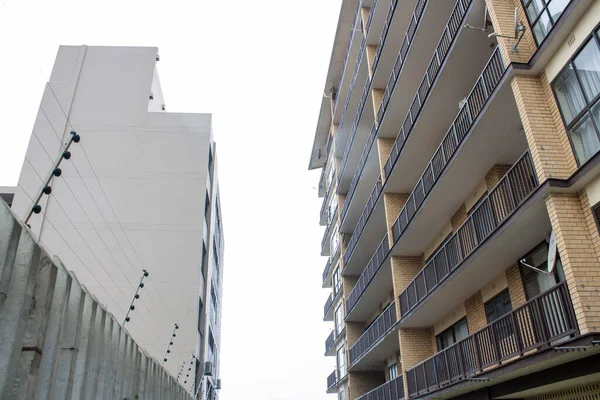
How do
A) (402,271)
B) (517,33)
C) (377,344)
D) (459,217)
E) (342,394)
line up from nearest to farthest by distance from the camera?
(517,33), (459,217), (402,271), (377,344), (342,394)

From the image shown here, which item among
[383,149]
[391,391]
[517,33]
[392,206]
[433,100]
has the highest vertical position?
[383,149]

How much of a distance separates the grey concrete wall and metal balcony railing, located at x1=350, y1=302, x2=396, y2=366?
50.5ft

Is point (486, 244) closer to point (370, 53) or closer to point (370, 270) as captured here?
point (370, 270)

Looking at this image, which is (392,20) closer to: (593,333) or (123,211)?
(593,333)

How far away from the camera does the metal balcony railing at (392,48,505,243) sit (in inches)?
479

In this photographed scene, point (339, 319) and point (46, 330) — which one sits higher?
point (339, 319)

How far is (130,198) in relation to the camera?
31984 millimetres

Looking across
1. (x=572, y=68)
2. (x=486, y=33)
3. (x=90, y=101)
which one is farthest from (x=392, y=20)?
(x=90, y=101)

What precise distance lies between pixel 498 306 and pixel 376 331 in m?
10.2

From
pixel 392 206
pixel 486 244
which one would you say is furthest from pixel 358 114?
pixel 486 244

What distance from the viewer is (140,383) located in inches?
390

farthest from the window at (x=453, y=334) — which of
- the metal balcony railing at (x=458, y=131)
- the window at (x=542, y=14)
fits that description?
the window at (x=542, y=14)

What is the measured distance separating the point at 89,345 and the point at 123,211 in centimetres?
2638

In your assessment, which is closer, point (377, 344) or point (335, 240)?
point (377, 344)
